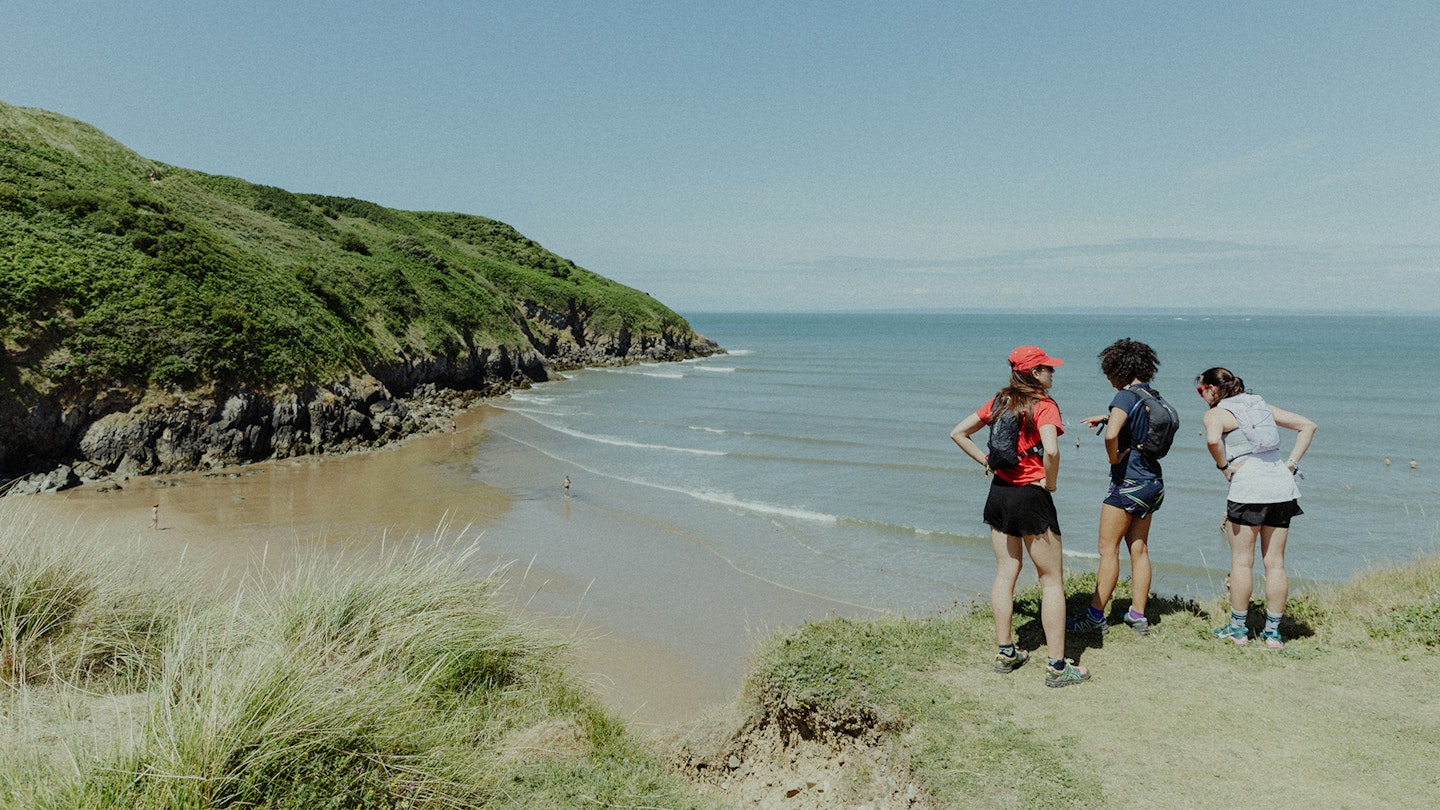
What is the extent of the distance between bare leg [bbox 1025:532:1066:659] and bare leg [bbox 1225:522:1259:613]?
5.08ft

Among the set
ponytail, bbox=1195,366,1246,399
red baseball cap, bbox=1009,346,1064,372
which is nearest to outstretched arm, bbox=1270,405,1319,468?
ponytail, bbox=1195,366,1246,399

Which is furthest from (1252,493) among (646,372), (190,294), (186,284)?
(646,372)

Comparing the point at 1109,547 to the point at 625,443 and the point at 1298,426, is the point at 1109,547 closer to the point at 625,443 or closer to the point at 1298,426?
the point at 1298,426

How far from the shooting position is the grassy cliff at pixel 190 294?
21.8 m

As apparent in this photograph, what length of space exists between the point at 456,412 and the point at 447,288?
16.9 meters

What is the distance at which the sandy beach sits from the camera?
35.7ft

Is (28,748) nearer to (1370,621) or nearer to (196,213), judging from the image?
(1370,621)

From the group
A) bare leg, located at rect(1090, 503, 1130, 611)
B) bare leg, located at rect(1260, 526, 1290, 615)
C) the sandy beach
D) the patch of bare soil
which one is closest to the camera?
the patch of bare soil

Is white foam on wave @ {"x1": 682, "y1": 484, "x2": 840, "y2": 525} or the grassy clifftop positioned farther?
the grassy clifftop

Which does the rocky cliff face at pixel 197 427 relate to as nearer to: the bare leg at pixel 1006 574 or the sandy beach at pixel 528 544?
the sandy beach at pixel 528 544

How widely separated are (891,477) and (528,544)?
12374mm

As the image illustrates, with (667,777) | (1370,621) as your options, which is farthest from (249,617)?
(1370,621)

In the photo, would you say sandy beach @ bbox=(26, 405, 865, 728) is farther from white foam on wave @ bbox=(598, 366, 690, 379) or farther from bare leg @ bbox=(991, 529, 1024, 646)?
white foam on wave @ bbox=(598, 366, 690, 379)

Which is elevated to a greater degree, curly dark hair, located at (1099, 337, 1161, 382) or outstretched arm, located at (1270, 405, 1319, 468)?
curly dark hair, located at (1099, 337, 1161, 382)
